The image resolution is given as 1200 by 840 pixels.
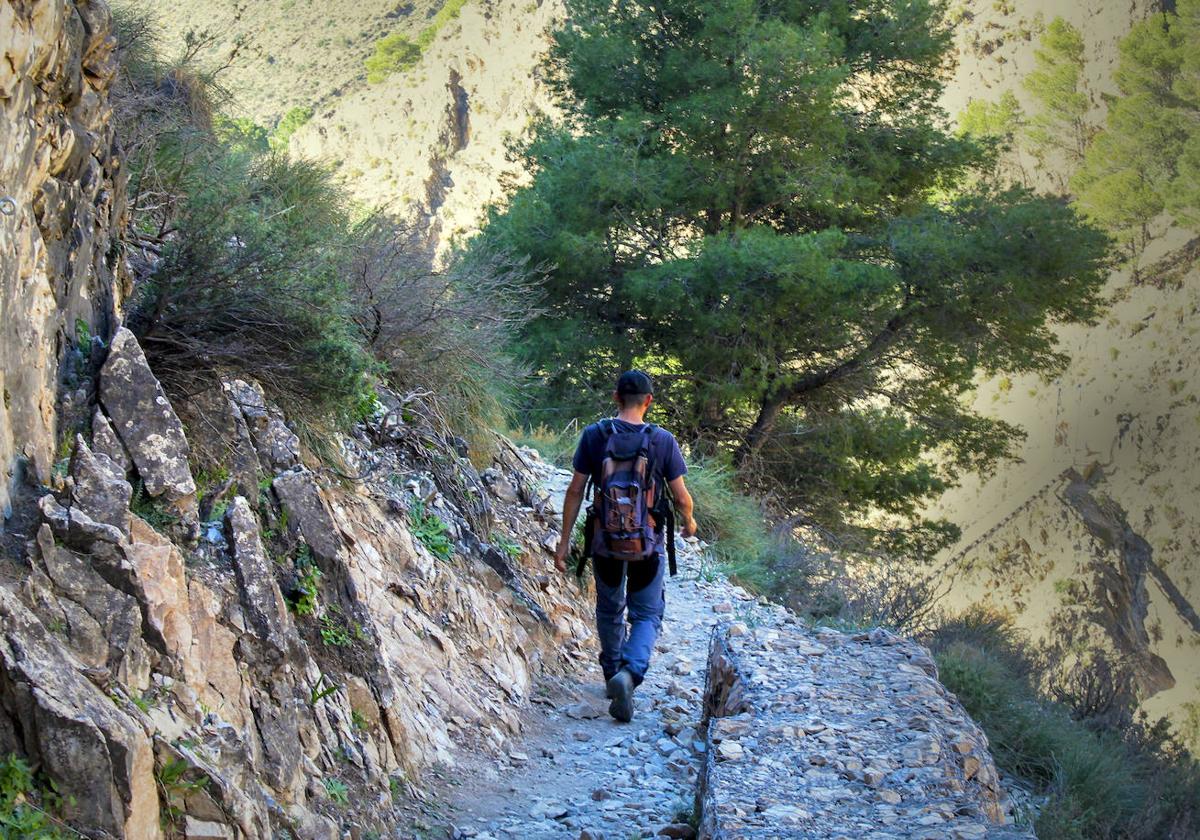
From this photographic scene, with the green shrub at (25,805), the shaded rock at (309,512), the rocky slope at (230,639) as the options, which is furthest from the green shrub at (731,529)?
the green shrub at (25,805)

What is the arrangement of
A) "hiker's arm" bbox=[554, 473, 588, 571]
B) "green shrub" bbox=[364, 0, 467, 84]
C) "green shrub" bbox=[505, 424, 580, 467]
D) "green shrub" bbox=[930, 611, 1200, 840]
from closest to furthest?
"hiker's arm" bbox=[554, 473, 588, 571] → "green shrub" bbox=[930, 611, 1200, 840] → "green shrub" bbox=[505, 424, 580, 467] → "green shrub" bbox=[364, 0, 467, 84]

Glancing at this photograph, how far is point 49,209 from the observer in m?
4.18

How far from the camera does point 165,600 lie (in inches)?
148

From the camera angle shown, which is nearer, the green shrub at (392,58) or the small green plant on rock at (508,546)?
the small green plant on rock at (508,546)

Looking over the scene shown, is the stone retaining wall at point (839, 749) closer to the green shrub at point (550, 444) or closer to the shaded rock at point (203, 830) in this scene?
the shaded rock at point (203, 830)

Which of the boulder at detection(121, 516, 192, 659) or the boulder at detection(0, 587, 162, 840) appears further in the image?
the boulder at detection(121, 516, 192, 659)

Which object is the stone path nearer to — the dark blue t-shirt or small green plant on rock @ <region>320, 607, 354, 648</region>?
small green plant on rock @ <region>320, 607, 354, 648</region>

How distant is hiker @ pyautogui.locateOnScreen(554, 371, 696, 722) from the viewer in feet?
18.3

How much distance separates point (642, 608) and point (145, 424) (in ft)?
8.41

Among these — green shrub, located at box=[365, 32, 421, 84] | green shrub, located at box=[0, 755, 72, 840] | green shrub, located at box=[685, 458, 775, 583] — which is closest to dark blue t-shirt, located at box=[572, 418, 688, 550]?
green shrub, located at box=[0, 755, 72, 840]

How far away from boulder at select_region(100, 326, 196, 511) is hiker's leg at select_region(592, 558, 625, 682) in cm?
216

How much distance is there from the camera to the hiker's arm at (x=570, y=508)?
5734mm

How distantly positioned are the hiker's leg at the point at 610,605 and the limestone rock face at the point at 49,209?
2.53 m

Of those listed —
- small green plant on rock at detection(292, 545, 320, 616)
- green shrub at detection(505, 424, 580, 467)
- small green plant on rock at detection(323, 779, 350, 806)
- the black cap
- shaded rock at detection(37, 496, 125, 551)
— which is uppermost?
the black cap
